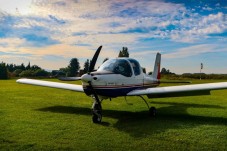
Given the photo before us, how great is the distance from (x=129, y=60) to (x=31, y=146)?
662cm

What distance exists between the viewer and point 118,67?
11.6 meters

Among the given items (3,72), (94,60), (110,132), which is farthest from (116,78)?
(3,72)

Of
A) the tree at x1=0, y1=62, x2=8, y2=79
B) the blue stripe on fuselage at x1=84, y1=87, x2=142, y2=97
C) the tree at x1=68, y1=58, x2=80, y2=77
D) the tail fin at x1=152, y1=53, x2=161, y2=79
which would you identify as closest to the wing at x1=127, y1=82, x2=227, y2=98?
the blue stripe on fuselage at x1=84, y1=87, x2=142, y2=97

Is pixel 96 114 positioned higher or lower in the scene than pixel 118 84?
lower

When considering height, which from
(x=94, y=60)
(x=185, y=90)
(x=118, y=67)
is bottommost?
(x=185, y=90)

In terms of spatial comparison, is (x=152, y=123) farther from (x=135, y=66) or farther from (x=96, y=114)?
(x=135, y=66)

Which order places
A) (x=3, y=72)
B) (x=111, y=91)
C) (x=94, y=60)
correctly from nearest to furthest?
(x=94, y=60) → (x=111, y=91) → (x=3, y=72)

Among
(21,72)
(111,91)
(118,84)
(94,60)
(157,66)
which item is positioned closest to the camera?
(94,60)

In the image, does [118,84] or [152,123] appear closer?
[152,123]

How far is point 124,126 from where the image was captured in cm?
1005

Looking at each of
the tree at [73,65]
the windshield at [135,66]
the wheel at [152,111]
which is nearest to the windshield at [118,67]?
the windshield at [135,66]

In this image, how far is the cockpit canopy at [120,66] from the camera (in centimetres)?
1142

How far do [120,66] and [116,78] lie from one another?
738 millimetres

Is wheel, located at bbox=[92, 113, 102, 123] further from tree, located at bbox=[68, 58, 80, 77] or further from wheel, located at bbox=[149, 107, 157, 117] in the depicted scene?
tree, located at bbox=[68, 58, 80, 77]
